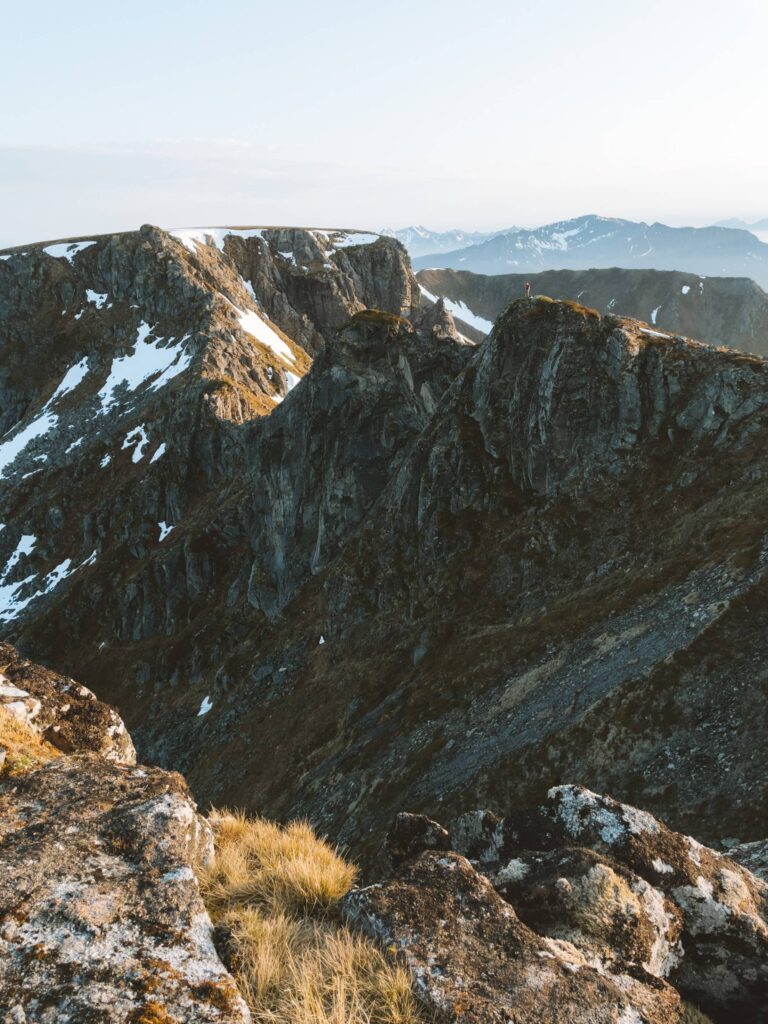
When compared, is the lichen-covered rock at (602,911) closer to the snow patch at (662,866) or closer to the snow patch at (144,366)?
the snow patch at (662,866)

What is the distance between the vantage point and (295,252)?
16288cm

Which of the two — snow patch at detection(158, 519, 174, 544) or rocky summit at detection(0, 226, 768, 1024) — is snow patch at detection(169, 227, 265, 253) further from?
snow patch at detection(158, 519, 174, 544)

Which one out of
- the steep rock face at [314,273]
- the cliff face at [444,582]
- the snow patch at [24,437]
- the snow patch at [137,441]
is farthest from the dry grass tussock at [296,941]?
the steep rock face at [314,273]

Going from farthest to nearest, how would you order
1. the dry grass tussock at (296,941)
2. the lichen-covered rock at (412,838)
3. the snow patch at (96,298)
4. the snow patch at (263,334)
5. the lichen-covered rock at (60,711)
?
the snow patch at (96,298) < the snow patch at (263,334) < the lichen-covered rock at (60,711) < the lichen-covered rock at (412,838) < the dry grass tussock at (296,941)

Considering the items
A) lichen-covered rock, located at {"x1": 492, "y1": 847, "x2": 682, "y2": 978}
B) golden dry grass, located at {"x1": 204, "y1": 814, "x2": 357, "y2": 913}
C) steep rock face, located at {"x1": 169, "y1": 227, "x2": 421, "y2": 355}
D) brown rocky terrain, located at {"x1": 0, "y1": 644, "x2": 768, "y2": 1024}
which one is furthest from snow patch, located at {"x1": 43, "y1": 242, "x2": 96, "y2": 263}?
lichen-covered rock, located at {"x1": 492, "y1": 847, "x2": 682, "y2": 978}

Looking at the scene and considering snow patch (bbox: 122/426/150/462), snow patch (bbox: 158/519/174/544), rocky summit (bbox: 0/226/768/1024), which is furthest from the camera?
snow patch (bbox: 122/426/150/462)

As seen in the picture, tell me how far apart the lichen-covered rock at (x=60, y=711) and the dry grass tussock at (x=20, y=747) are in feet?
0.99

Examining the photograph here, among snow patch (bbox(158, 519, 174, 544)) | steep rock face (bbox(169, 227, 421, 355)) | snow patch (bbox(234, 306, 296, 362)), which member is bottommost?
snow patch (bbox(158, 519, 174, 544))

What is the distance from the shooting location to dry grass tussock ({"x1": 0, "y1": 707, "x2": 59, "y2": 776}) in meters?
8.33

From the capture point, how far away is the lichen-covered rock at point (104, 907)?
5.14 metres

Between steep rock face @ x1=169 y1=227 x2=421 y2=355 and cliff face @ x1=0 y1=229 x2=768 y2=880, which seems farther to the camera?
steep rock face @ x1=169 y1=227 x2=421 y2=355

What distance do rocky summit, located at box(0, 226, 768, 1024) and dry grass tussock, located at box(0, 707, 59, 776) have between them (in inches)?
8.4

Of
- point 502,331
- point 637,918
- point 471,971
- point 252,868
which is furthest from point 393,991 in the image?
point 502,331

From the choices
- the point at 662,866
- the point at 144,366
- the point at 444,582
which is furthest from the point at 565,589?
the point at 144,366
